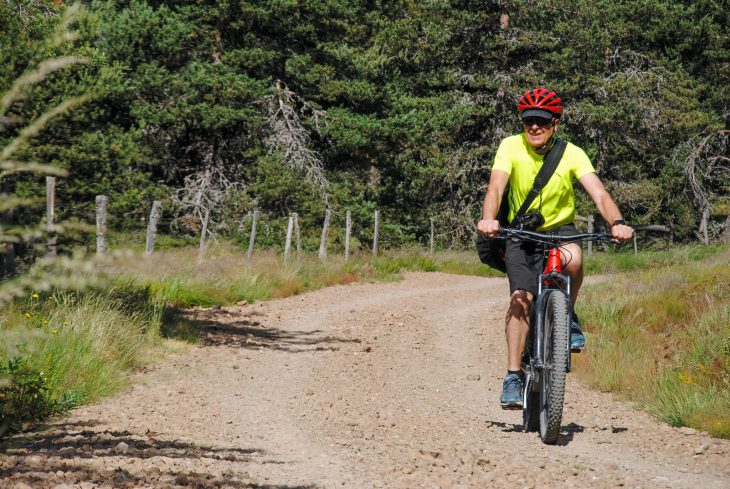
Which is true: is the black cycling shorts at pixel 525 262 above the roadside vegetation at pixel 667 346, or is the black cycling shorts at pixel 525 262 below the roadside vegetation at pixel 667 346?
above

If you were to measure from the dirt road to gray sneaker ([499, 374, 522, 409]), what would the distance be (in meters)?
0.22

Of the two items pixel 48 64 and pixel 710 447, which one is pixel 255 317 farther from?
pixel 48 64

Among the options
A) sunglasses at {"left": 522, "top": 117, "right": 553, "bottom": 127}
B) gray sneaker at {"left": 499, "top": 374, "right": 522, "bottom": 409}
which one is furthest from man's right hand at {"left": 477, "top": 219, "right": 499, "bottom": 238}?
gray sneaker at {"left": 499, "top": 374, "right": 522, "bottom": 409}

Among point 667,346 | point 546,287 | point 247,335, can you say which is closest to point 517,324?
point 546,287

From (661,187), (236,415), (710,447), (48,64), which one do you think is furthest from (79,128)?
(661,187)

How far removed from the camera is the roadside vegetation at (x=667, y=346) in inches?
251

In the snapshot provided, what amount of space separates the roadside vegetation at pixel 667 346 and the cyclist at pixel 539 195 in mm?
1289

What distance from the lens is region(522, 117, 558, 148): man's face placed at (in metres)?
5.66

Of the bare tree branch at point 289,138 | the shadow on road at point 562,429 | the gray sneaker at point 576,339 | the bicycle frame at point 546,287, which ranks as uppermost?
the bare tree branch at point 289,138

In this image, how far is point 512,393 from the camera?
5.86m

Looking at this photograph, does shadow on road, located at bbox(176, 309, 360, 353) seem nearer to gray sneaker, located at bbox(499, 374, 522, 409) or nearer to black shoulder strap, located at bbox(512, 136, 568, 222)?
gray sneaker, located at bbox(499, 374, 522, 409)

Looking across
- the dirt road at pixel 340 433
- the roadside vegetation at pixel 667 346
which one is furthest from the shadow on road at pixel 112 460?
the roadside vegetation at pixel 667 346

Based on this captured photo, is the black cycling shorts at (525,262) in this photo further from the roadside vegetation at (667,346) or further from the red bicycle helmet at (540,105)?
the roadside vegetation at (667,346)

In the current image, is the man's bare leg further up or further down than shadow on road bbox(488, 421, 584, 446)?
further up
